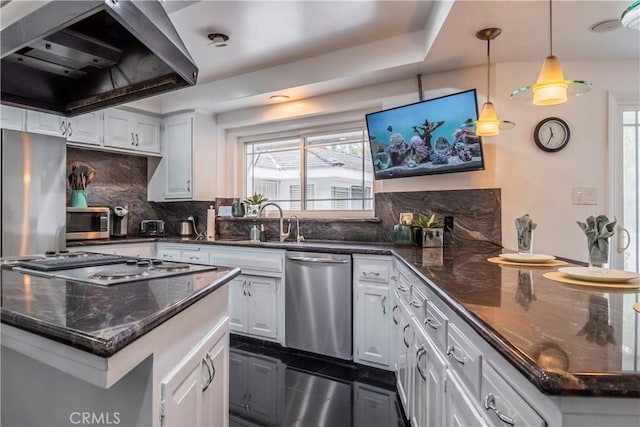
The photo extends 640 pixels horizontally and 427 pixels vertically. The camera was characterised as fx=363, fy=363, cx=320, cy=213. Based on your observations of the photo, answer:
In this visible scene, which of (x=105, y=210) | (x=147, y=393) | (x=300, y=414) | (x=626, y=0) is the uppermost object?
(x=626, y=0)

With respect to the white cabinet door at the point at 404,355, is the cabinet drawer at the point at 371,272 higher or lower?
higher

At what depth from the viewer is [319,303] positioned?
293 cm

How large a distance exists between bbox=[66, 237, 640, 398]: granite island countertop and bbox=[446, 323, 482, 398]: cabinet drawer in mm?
90

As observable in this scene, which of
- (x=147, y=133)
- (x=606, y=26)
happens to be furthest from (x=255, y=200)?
(x=606, y=26)

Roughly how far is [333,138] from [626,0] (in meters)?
2.45

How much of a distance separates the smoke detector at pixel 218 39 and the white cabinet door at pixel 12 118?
1830mm

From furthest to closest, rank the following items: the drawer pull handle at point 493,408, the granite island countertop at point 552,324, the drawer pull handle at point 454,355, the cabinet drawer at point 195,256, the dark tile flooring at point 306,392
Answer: the cabinet drawer at point 195,256, the dark tile flooring at point 306,392, the drawer pull handle at point 454,355, the drawer pull handle at point 493,408, the granite island countertop at point 552,324

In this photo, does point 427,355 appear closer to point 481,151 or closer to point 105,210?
point 481,151

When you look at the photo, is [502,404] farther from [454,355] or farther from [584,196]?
[584,196]

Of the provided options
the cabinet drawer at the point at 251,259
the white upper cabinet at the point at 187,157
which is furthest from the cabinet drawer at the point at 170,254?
the white upper cabinet at the point at 187,157

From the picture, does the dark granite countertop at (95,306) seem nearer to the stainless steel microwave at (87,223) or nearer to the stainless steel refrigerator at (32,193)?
the stainless steel refrigerator at (32,193)

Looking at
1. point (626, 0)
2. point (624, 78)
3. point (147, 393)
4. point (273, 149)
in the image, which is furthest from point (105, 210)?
point (624, 78)

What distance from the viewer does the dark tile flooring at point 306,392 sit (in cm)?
212

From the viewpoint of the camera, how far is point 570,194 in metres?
2.70
